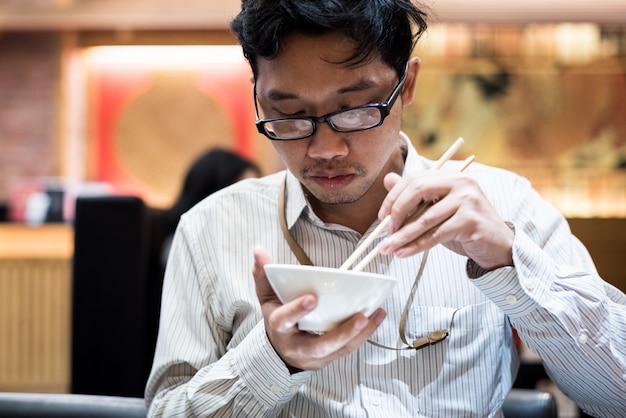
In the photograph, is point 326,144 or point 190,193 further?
point 190,193

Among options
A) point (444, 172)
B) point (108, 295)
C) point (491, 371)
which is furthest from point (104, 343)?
point (444, 172)

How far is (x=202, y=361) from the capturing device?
1392mm

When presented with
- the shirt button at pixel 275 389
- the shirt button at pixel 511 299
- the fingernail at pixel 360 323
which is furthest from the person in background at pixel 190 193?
the fingernail at pixel 360 323

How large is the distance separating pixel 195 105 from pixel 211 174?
2013 mm

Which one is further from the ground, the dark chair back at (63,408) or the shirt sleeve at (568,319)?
the shirt sleeve at (568,319)

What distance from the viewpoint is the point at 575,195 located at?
17.8ft

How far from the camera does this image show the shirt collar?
1506mm

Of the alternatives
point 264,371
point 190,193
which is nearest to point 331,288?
point 264,371

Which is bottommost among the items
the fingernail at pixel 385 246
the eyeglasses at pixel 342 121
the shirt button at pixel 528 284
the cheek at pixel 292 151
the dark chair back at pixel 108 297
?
the dark chair back at pixel 108 297

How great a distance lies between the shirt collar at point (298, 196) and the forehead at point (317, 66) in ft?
0.78

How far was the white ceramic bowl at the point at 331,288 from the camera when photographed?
97 centimetres

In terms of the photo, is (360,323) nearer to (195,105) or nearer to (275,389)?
(275,389)

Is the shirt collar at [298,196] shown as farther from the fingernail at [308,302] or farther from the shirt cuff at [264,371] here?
the fingernail at [308,302]

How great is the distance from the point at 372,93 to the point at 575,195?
4397 millimetres
